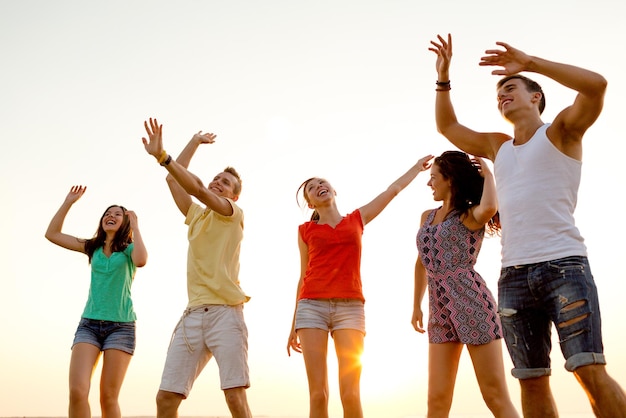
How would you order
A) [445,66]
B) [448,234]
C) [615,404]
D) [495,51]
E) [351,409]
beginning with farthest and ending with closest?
[351,409] < [448,234] < [445,66] < [495,51] < [615,404]

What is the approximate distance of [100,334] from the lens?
25.7 feet

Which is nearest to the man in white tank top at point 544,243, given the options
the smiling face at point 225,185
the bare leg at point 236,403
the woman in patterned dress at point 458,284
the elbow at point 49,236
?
the woman in patterned dress at point 458,284

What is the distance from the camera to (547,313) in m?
4.72

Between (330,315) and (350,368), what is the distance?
0.56m

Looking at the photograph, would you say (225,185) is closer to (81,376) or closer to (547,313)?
(81,376)

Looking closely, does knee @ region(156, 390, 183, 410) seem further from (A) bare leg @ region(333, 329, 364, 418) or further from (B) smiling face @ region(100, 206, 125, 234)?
(B) smiling face @ region(100, 206, 125, 234)

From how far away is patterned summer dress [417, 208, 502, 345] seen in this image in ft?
19.1

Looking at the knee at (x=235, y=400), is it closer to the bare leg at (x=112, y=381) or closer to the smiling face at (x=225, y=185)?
the bare leg at (x=112, y=381)

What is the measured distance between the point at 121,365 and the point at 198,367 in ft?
4.30

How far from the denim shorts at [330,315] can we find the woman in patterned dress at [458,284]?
2.36 feet

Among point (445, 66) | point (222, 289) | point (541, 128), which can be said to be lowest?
point (222, 289)

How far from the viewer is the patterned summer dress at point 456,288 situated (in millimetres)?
5816

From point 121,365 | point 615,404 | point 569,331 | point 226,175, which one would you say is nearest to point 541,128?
point 569,331

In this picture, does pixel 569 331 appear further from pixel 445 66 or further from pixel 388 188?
pixel 388 188
